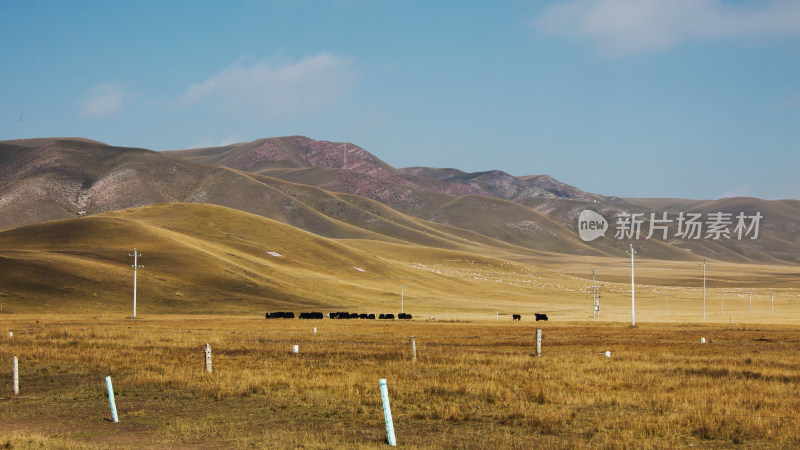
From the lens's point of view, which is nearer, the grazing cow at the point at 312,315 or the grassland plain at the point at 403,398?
the grassland plain at the point at 403,398

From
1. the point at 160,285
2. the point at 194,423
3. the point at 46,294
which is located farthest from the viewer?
the point at 160,285

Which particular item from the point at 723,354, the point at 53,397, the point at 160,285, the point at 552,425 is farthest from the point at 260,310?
the point at 552,425

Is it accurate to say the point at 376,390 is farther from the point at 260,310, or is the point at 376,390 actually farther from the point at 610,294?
the point at 610,294

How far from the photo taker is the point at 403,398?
23.3m

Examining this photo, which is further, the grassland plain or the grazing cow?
the grazing cow

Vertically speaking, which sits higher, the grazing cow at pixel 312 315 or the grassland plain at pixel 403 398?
the grassland plain at pixel 403 398

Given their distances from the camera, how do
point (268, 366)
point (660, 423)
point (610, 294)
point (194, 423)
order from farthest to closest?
point (610, 294) < point (268, 366) < point (194, 423) < point (660, 423)

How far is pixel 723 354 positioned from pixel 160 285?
9704 cm

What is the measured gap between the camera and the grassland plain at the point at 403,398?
17.7 meters

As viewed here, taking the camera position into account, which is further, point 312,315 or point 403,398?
point 312,315

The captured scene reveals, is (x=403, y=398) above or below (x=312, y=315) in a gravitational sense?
above

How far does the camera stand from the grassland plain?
58.2 ft

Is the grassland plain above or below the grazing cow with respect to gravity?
above

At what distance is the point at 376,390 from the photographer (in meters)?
25.1
